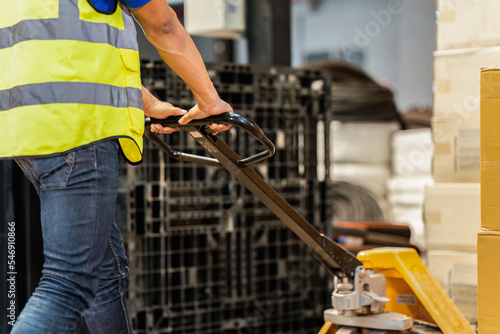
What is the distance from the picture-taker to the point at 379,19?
9.26 meters

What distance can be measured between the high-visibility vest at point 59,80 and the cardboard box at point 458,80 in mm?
1566

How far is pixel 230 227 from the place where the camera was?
123 inches

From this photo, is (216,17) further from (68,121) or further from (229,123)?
(68,121)

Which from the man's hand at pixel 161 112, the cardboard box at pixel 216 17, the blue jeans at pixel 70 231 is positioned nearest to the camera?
the blue jeans at pixel 70 231

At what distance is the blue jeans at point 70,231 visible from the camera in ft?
5.02

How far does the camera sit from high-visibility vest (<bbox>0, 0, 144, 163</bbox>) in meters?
1.54

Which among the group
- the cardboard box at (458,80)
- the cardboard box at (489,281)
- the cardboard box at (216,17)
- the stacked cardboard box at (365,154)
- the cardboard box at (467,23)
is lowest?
the cardboard box at (489,281)

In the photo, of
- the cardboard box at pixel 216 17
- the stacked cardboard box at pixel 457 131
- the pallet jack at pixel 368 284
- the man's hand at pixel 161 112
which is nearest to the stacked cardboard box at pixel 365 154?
the cardboard box at pixel 216 17

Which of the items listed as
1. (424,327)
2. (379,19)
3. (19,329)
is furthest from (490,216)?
(379,19)

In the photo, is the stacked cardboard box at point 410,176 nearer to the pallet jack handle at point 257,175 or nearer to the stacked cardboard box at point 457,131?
the stacked cardboard box at point 457,131

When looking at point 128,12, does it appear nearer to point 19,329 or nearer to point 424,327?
point 19,329

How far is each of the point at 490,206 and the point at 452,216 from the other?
0.97 meters

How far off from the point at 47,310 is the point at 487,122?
1194 mm

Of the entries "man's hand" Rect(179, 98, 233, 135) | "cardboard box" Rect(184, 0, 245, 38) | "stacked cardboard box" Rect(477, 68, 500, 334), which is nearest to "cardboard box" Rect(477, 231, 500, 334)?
"stacked cardboard box" Rect(477, 68, 500, 334)
